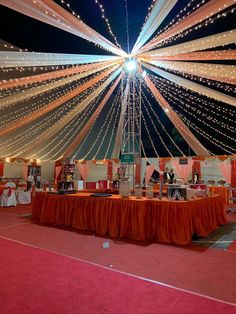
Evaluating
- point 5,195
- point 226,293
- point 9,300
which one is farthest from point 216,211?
point 5,195

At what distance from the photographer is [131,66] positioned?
651cm

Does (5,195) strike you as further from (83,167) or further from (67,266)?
(67,266)

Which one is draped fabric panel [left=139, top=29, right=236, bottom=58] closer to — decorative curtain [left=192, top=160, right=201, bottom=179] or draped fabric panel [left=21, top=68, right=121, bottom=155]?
draped fabric panel [left=21, top=68, right=121, bottom=155]

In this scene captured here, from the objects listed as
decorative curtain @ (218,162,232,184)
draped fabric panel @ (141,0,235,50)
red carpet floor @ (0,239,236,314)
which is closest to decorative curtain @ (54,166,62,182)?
decorative curtain @ (218,162,232,184)

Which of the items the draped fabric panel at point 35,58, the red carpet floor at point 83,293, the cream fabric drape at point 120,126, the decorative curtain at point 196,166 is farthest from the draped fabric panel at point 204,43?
the decorative curtain at point 196,166

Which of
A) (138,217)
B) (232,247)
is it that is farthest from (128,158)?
(232,247)

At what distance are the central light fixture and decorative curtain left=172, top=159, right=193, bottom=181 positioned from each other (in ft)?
20.3

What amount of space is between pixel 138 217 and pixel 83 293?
2.19 meters

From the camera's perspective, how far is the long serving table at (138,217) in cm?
422

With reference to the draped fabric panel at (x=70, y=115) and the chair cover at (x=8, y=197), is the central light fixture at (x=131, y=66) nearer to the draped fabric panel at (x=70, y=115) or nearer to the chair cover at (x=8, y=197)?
the draped fabric panel at (x=70, y=115)

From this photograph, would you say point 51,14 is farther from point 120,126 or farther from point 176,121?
point 120,126

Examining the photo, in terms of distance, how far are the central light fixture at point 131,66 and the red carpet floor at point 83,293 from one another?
5018mm

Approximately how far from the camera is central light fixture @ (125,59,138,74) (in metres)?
6.36

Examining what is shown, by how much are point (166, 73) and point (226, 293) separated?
16.9 ft
